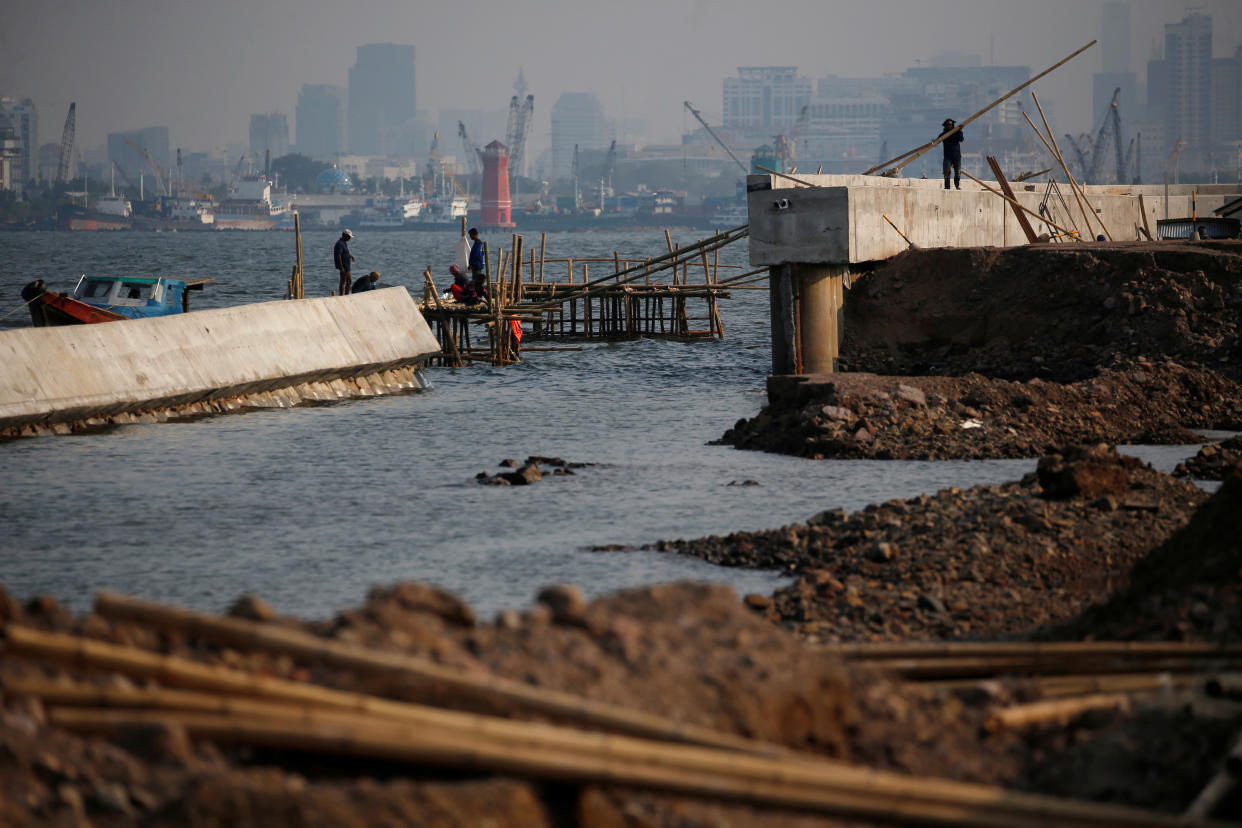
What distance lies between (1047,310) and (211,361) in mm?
14503

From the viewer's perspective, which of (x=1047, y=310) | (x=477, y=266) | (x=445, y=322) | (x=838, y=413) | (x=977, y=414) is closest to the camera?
(x=838, y=413)

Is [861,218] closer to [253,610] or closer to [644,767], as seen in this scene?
[253,610]

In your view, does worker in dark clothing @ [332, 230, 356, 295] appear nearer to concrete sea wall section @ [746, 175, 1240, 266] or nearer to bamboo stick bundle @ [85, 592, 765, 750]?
concrete sea wall section @ [746, 175, 1240, 266]

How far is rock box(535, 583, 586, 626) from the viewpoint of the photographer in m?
5.94

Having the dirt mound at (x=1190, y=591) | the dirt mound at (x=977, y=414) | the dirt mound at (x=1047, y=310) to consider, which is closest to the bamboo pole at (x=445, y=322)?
the dirt mound at (x=1047, y=310)

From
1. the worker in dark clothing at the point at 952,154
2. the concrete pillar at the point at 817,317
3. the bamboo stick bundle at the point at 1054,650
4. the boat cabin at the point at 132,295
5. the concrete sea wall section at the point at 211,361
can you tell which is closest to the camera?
the bamboo stick bundle at the point at 1054,650

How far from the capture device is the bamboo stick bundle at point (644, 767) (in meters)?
4.91

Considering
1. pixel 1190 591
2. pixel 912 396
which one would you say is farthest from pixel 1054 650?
pixel 912 396

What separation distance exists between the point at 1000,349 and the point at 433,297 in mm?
13259

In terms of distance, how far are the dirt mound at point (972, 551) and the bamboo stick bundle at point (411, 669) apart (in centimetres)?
377

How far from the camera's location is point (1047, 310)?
925 inches

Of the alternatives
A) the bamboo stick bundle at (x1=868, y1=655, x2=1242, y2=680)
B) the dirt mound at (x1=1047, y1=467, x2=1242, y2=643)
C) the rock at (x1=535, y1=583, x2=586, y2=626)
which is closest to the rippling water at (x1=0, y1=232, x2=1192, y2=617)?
the dirt mound at (x1=1047, y1=467, x2=1242, y2=643)

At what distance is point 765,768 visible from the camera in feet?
16.6

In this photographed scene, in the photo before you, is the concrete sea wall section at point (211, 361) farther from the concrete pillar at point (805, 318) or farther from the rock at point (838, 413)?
the rock at point (838, 413)
